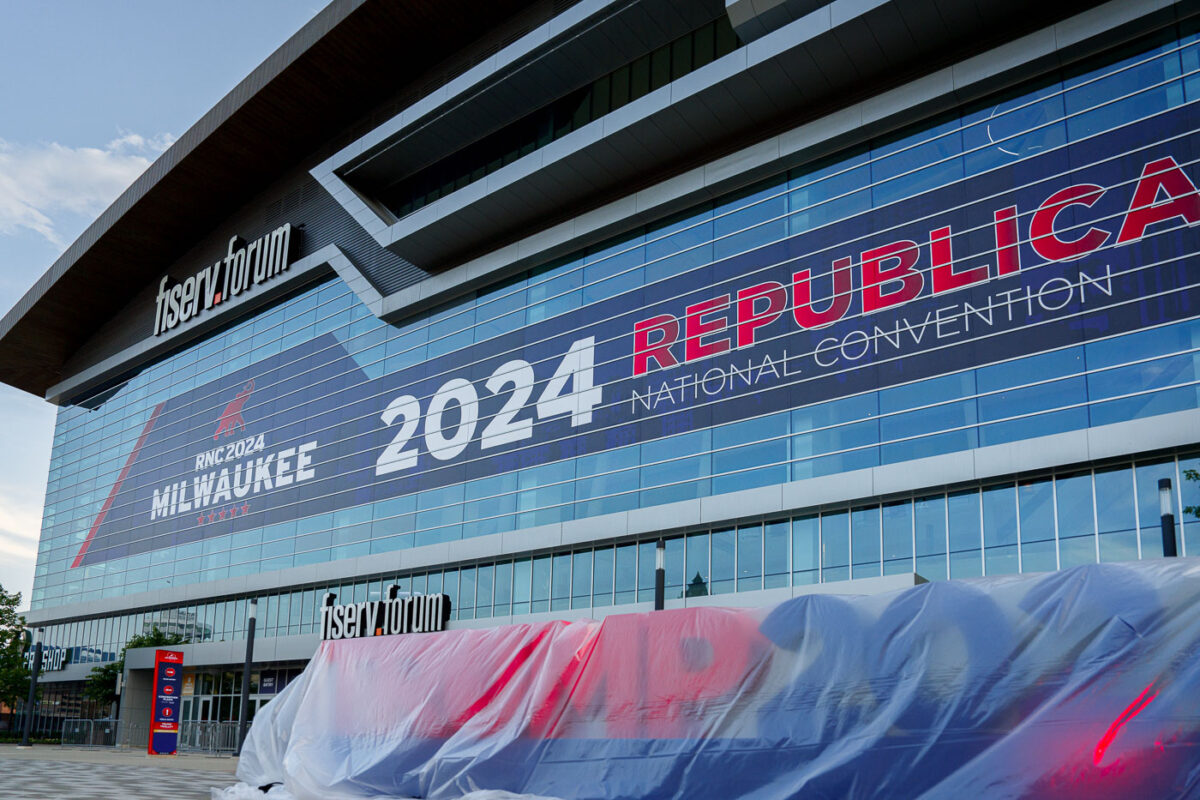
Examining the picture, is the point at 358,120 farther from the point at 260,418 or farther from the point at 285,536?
the point at 285,536

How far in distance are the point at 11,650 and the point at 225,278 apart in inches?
848

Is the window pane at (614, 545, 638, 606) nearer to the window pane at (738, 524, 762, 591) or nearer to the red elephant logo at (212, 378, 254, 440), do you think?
the window pane at (738, 524, 762, 591)

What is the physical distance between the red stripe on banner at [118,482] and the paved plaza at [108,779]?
78.9 ft

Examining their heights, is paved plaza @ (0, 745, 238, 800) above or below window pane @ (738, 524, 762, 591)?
below

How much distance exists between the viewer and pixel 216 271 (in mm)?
47094

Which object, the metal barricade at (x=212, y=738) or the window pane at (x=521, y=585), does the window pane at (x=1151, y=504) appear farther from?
the metal barricade at (x=212, y=738)

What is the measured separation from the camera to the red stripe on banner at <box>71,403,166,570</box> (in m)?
51.3

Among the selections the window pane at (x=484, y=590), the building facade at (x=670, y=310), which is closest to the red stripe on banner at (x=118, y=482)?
the building facade at (x=670, y=310)

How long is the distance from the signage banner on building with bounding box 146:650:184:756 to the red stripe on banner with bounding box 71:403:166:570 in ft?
56.2

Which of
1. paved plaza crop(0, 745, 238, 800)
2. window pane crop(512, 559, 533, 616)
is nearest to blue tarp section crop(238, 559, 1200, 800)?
paved plaza crop(0, 745, 238, 800)

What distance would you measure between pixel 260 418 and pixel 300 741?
31866 mm

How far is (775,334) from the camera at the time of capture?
88.4 feet

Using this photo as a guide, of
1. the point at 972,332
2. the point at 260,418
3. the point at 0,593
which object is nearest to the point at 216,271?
the point at 260,418

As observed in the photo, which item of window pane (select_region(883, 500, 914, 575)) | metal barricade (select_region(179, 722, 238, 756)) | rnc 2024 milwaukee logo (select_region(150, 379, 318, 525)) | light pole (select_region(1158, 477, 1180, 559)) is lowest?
metal barricade (select_region(179, 722, 238, 756))
